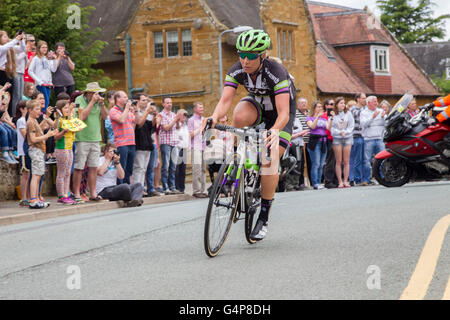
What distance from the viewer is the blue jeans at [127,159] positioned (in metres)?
15.6

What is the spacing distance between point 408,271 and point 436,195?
24.2ft

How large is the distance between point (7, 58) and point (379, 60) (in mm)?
38812

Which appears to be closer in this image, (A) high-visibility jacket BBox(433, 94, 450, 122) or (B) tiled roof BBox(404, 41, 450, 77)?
(A) high-visibility jacket BBox(433, 94, 450, 122)

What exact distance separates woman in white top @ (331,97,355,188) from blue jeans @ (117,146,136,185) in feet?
17.7

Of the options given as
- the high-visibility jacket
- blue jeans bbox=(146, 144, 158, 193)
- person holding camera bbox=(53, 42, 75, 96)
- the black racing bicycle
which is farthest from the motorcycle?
person holding camera bbox=(53, 42, 75, 96)

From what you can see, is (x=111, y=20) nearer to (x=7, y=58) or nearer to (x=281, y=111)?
(x=7, y=58)

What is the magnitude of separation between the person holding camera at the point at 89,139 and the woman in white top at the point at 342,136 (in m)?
6.26

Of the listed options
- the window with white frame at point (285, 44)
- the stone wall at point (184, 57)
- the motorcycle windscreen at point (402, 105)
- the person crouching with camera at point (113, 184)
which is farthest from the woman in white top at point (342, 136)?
the window with white frame at point (285, 44)

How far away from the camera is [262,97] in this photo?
8055 mm

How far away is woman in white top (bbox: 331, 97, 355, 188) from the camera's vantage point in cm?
1877

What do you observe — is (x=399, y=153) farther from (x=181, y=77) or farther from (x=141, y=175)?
(x=181, y=77)

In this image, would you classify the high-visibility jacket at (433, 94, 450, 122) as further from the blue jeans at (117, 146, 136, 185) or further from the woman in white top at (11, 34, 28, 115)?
the woman in white top at (11, 34, 28, 115)
